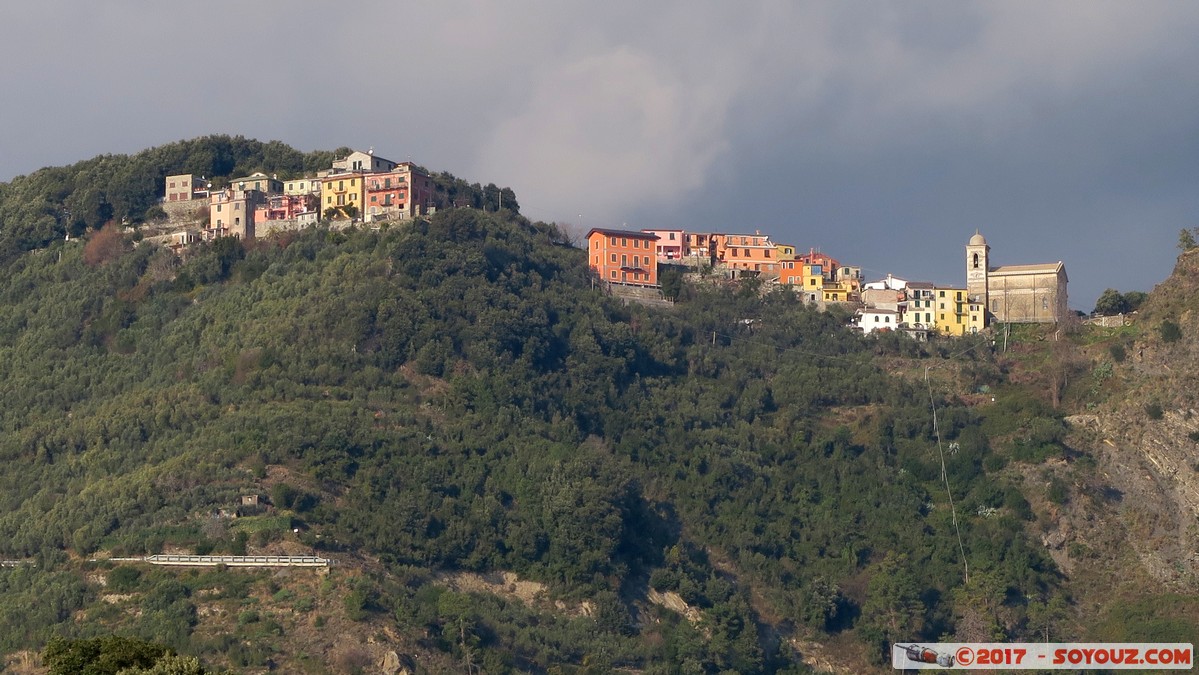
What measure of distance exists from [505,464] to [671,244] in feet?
88.2

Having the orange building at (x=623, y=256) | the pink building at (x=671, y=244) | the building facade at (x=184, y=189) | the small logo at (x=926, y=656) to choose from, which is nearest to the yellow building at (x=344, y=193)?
the building facade at (x=184, y=189)

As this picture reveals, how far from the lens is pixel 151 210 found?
319ft

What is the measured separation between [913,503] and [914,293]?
18.4m

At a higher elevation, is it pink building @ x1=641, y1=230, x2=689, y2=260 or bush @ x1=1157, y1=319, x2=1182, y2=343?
pink building @ x1=641, y1=230, x2=689, y2=260

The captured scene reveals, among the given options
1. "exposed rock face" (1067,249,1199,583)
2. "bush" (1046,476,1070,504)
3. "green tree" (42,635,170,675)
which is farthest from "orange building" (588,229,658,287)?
"green tree" (42,635,170,675)

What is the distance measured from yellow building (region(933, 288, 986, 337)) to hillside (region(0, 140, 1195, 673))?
2627 millimetres

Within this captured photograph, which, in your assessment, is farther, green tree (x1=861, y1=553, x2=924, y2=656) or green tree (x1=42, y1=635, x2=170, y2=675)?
green tree (x1=861, y1=553, x2=924, y2=656)

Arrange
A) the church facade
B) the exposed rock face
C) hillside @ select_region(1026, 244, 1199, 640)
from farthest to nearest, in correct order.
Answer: the church facade < the exposed rock face < hillside @ select_region(1026, 244, 1199, 640)

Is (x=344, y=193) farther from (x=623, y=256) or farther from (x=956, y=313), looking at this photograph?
(x=956, y=313)

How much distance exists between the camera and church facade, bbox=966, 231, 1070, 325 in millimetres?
92812

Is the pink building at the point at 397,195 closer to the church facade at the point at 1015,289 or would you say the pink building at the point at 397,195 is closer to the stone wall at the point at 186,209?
the stone wall at the point at 186,209

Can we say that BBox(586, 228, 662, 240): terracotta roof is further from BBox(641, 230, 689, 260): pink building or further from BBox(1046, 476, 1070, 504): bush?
BBox(1046, 476, 1070, 504): bush

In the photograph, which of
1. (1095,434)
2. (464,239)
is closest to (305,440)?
(464,239)

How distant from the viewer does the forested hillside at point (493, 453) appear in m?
70.2
